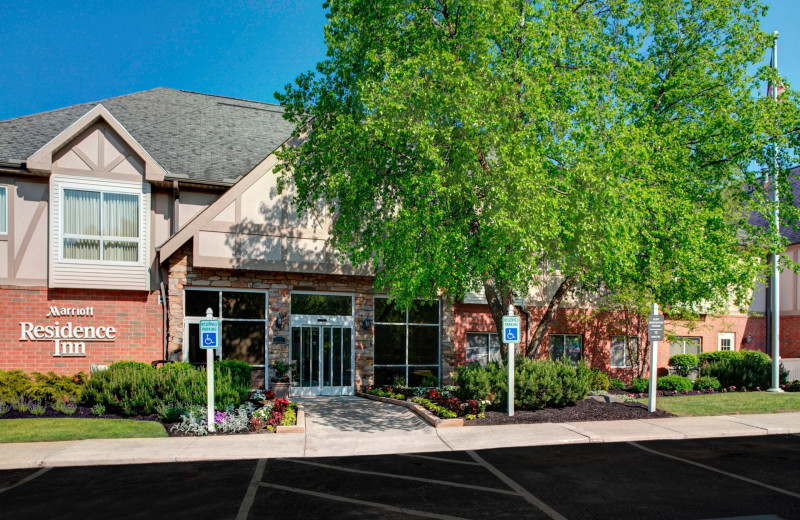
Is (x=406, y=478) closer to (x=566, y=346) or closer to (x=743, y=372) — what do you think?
(x=566, y=346)

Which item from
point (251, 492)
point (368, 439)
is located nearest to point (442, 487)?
point (251, 492)

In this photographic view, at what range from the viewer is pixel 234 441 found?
1201cm

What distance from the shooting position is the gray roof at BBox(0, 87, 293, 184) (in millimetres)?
19125

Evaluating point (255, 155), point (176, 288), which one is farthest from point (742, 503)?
point (255, 155)

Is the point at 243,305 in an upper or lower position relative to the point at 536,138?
lower

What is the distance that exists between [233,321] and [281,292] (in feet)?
5.73

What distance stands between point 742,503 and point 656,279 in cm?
1083

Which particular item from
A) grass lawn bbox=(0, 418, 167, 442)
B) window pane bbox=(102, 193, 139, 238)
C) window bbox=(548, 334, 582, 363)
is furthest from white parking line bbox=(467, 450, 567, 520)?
window bbox=(548, 334, 582, 363)

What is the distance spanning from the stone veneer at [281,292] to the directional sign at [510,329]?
6.87 meters

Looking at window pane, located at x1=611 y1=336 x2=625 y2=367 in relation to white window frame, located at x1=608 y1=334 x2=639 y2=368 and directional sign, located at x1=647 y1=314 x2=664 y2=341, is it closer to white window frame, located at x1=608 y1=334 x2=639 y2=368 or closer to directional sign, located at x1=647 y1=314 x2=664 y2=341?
white window frame, located at x1=608 y1=334 x2=639 y2=368

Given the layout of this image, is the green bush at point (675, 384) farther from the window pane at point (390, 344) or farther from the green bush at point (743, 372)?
the window pane at point (390, 344)

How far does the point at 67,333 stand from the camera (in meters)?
17.2

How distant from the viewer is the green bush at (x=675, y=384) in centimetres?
2078

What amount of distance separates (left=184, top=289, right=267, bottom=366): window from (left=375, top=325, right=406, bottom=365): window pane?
3935 millimetres
